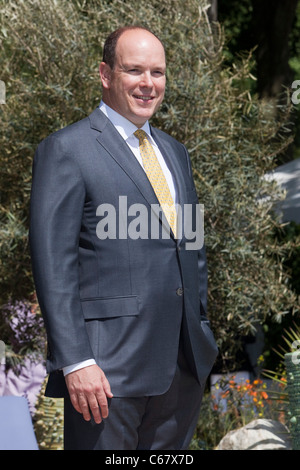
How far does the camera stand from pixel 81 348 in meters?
3.29

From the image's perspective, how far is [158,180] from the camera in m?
3.64

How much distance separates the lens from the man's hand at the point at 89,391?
3.26 meters

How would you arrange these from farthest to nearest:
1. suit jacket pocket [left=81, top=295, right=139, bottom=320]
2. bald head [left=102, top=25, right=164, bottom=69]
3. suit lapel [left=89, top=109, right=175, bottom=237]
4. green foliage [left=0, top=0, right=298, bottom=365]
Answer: green foliage [left=0, top=0, right=298, bottom=365]
bald head [left=102, top=25, right=164, bottom=69]
suit lapel [left=89, top=109, right=175, bottom=237]
suit jacket pocket [left=81, top=295, right=139, bottom=320]

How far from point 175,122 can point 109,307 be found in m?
3.91

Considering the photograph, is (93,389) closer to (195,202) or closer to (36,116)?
(195,202)

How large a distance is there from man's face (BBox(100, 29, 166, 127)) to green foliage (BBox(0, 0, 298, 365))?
3142 millimetres

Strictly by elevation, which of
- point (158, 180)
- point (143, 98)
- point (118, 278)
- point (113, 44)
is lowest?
point (118, 278)

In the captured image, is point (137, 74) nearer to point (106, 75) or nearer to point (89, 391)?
point (106, 75)

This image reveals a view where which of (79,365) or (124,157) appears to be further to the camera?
(124,157)

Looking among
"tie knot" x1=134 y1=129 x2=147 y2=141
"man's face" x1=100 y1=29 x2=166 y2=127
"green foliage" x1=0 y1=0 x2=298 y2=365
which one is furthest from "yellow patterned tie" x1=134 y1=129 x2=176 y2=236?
"green foliage" x1=0 y1=0 x2=298 y2=365

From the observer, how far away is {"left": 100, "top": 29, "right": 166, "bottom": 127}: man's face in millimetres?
3590

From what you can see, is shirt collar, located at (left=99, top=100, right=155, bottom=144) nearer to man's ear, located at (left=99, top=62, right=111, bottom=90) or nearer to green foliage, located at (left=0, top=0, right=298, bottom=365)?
man's ear, located at (left=99, top=62, right=111, bottom=90)

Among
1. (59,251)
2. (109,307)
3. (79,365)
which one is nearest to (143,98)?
(59,251)
